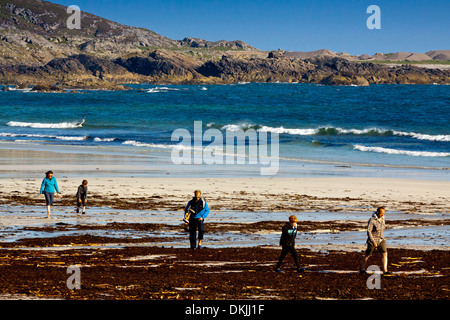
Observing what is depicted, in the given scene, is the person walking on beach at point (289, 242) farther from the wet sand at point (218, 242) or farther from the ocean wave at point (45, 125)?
the ocean wave at point (45, 125)

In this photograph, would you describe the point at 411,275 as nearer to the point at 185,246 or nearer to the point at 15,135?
the point at 185,246

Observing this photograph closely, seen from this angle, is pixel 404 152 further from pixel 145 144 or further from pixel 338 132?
pixel 145 144

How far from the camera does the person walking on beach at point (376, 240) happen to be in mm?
11133

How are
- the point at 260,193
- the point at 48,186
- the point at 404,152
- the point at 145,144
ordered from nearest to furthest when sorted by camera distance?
the point at 48,186 → the point at 260,193 → the point at 404,152 → the point at 145,144

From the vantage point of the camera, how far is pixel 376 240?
37.0ft

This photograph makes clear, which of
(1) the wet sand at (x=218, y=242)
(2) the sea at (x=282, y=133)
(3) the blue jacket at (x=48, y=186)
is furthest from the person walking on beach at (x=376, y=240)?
(2) the sea at (x=282, y=133)

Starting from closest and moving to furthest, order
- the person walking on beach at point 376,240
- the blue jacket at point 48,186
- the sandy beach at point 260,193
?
the person walking on beach at point 376,240
the blue jacket at point 48,186
the sandy beach at point 260,193

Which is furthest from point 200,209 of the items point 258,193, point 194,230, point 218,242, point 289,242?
point 258,193

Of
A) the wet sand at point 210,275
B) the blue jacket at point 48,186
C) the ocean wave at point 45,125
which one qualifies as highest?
the ocean wave at point 45,125

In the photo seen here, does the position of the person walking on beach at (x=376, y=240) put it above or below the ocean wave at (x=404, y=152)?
below

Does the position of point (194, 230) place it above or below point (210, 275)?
above

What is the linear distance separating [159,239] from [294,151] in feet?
83.3

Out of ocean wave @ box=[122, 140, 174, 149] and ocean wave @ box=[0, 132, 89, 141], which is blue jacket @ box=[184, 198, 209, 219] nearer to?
ocean wave @ box=[122, 140, 174, 149]
